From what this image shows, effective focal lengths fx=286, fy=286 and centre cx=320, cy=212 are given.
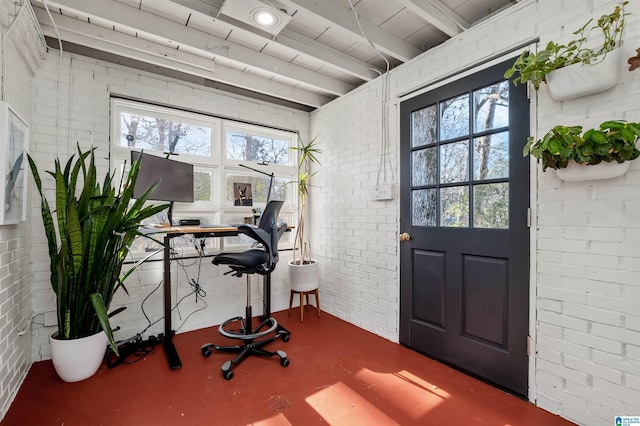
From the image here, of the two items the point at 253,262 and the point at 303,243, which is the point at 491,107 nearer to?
the point at 253,262

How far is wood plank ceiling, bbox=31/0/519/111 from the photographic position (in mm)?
2012

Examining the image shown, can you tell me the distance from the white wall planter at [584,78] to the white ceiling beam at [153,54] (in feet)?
8.18

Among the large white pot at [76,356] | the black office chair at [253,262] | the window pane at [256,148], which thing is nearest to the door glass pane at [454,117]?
the black office chair at [253,262]

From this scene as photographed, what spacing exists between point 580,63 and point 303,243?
2.85 m

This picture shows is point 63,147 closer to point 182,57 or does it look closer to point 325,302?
point 182,57

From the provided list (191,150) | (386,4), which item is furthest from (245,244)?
(386,4)

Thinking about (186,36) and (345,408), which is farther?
(186,36)

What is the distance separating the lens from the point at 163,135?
9.50 feet

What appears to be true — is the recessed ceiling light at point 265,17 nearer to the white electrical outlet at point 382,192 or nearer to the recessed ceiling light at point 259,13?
the recessed ceiling light at point 259,13

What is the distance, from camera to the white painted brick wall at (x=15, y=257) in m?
1.71

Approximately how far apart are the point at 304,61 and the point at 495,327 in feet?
9.30

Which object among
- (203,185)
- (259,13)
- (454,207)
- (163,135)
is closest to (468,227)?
(454,207)

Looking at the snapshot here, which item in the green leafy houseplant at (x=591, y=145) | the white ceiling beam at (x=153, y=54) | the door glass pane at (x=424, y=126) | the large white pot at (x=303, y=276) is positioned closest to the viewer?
the green leafy houseplant at (x=591, y=145)

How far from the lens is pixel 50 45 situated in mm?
2355
